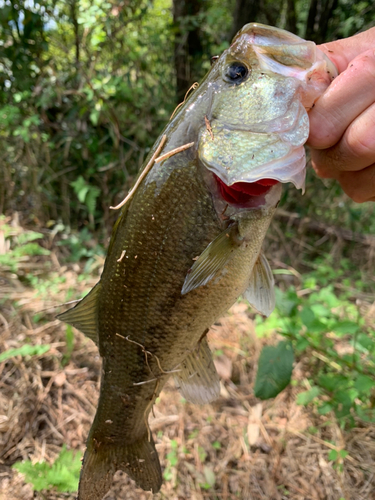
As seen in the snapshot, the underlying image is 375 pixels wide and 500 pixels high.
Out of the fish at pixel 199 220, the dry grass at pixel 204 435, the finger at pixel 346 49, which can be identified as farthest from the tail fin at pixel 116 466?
the finger at pixel 346 49

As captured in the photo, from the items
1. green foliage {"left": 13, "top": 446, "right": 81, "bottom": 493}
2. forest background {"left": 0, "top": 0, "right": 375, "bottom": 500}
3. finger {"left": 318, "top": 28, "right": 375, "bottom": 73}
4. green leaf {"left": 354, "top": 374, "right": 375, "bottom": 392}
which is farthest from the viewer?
forest background {"left": 0, "top": 0, "right": 375, "bottom": 500}

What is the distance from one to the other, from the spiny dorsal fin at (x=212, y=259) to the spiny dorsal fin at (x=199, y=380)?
466mm

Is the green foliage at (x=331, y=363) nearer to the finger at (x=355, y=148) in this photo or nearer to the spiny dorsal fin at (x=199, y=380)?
the spiny dorsal fin at (x=199, y=380)

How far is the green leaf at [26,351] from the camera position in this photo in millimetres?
2238

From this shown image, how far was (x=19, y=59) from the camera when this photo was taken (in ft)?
11.7

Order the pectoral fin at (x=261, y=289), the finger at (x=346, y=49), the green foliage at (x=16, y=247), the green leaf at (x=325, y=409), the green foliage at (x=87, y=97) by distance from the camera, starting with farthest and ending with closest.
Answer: the green foliage at (x=87, y=97)
the green foliage at (x=16, y=247)
the green leaf at (x=325, y=409)
the pectoral fin at (x=261, y=289)
the finger at (x=346, y=49)

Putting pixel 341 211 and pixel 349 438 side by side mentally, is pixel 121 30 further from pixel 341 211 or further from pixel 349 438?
pixel 349 438

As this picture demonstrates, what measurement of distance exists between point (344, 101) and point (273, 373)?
135 cm

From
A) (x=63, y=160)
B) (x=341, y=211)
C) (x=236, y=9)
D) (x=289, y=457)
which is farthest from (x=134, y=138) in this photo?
(x=289, y=457)

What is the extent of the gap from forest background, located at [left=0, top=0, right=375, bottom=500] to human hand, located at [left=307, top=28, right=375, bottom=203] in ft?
4.50

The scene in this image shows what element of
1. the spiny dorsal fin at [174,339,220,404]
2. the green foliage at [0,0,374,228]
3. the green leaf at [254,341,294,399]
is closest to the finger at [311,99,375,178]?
the spiny dorsal fin at [174,339,220,404]

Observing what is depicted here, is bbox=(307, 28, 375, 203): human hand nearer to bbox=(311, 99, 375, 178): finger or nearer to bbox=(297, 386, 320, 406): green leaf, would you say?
bbox=(311, 99, 375, 178): finger

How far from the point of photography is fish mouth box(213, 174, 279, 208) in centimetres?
110

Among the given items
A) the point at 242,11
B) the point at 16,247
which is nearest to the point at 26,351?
the point at 16,247
